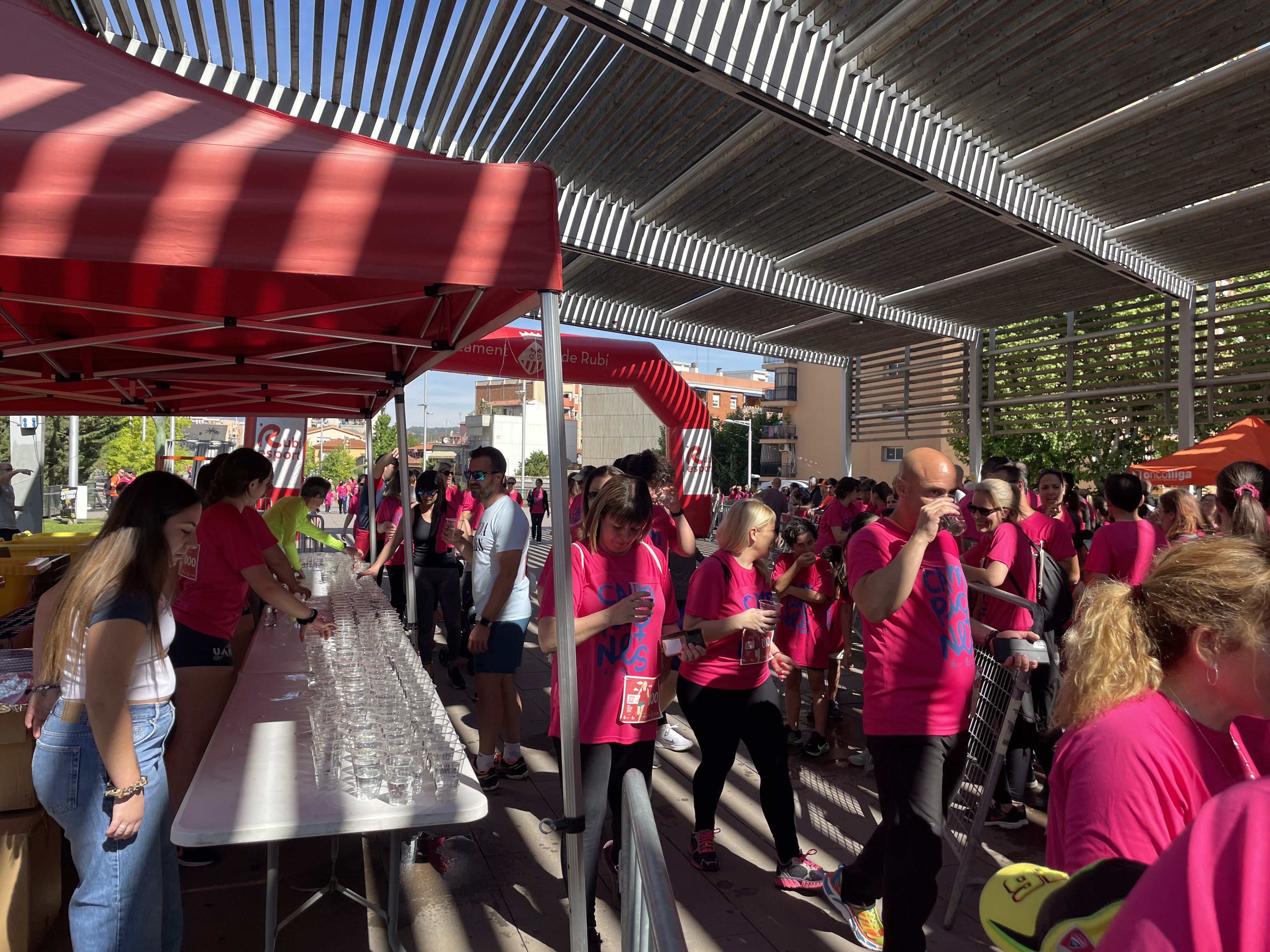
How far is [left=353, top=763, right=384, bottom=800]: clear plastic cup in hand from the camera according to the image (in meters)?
2.25

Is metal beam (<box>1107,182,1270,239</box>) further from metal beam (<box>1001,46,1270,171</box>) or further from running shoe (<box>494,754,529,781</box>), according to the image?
running shoe (<box>494,754,529,781</box>)

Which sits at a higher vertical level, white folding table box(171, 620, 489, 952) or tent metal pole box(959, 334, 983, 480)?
tent metal pole box(959, 334, 983, 480)

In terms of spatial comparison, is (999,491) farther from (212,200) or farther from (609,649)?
(212,200)

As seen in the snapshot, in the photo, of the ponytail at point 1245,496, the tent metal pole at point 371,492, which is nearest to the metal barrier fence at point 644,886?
the ponytail at point 1245,496

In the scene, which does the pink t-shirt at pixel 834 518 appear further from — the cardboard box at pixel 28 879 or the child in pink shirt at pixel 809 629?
the cardboard box at pixel 28 879

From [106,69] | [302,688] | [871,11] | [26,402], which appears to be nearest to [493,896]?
[302,688]

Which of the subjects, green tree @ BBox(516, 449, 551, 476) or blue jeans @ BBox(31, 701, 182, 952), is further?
green tree @ BBox(516, 449, 551, 476)

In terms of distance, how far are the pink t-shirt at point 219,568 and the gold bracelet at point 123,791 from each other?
146cm

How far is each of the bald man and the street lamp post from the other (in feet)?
181

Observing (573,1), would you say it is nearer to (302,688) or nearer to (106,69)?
(106,69)

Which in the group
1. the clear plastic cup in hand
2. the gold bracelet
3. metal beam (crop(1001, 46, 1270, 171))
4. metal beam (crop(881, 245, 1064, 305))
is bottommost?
the clear plastic cup in hand

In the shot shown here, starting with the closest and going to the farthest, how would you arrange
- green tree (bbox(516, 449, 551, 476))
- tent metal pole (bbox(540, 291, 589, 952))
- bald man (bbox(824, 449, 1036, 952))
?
tent metal pole (bbox(540, 291, 589, 952))
bald man (bbox(824, 449, 1036, 952))
green tree (bbox(516, 449, 551, 476))

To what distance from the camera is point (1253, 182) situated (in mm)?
7207

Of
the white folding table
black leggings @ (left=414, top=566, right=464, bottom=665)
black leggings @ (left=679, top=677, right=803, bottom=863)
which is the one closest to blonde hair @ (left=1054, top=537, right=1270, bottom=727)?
the white folding table
